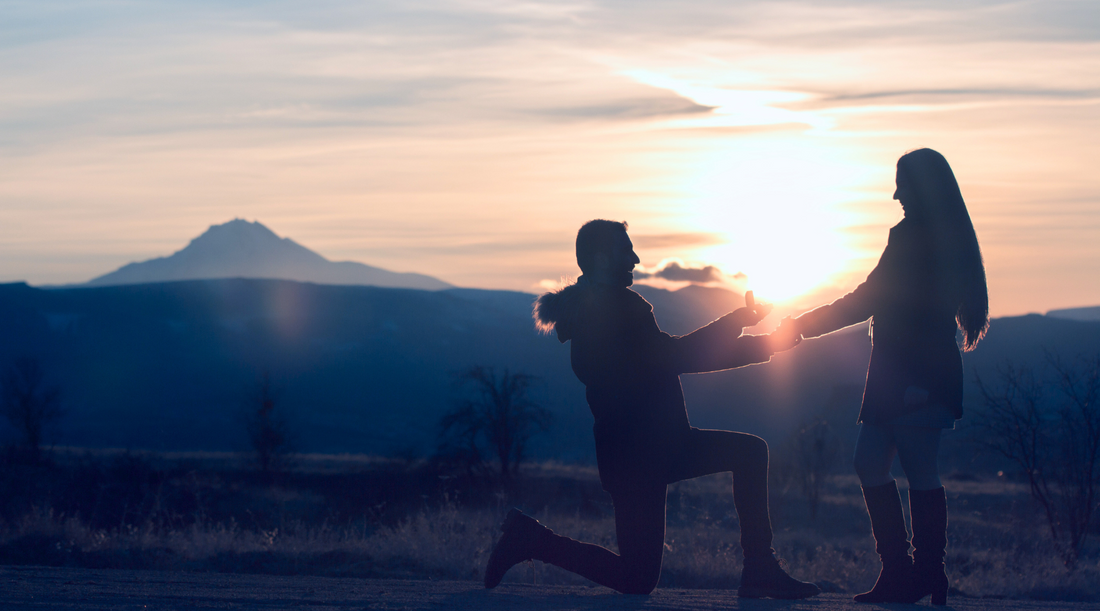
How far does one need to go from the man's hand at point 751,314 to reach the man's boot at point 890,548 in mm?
927

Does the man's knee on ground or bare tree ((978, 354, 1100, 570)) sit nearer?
the man's knee on ground

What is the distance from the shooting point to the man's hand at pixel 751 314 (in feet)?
13.3

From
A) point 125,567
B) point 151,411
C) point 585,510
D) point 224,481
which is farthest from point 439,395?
point 125,567

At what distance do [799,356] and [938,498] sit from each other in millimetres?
93712

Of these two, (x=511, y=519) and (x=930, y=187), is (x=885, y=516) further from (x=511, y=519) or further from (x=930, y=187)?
(x=511, y=519)

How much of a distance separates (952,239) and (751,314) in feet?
3.06

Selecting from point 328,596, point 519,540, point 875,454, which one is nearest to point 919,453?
point 875,454

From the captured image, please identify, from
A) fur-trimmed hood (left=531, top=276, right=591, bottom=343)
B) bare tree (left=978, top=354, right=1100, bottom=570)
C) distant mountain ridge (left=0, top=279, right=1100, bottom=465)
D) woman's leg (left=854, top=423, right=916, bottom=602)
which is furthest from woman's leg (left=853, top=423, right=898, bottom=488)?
distant mountain ridge (left=0, top=279, right=1100, bottom=465)

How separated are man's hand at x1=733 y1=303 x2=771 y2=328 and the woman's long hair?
30.6 inches

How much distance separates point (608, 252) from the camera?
13.1 ft

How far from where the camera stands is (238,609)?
136 inches

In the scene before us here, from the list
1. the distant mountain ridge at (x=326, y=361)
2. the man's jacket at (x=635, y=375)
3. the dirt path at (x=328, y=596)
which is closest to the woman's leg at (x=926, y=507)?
the dirt path at (x=328, y=596)

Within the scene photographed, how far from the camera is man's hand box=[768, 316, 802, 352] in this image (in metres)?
4.07

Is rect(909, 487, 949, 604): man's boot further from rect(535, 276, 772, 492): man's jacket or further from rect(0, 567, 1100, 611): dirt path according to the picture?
rect(535, 276, 772, 492): man's jacket
